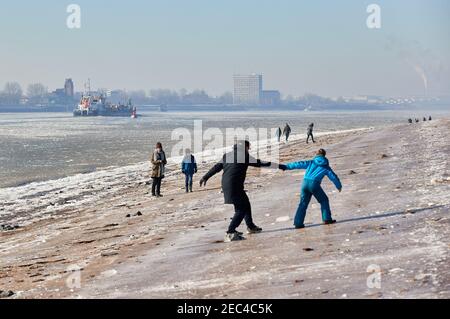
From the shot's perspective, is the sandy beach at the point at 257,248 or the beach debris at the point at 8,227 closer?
the sandy beach at the point at 257,248

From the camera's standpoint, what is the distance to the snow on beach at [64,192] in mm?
20578

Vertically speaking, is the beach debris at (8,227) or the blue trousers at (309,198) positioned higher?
Result: the blue trousers at (309,198)

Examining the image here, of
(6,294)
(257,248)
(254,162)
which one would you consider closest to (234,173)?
(254,162)

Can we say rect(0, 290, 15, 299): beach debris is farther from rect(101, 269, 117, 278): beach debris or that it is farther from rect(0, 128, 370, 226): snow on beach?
rect(0, 128, 370, 226): snow on beach

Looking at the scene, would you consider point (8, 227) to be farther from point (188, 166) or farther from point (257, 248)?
point (257, 248)

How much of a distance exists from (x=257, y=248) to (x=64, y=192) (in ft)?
54.9

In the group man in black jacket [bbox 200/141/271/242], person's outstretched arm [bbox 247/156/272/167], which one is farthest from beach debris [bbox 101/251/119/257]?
person's outstretched arm [bbox 247/156/272/167]

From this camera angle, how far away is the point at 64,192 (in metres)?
25.8

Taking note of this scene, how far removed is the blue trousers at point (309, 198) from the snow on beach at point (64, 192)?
937 centimetres

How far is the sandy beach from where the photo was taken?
8.10 m

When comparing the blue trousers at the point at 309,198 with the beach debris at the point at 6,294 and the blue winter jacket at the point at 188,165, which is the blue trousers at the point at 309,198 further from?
the blue winter jacket at the point at 188,165

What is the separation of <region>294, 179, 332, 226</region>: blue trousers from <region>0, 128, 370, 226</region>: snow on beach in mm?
9370

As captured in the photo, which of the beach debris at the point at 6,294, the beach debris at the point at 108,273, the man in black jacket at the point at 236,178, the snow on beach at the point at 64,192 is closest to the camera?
the beach debris at the point at 6,294

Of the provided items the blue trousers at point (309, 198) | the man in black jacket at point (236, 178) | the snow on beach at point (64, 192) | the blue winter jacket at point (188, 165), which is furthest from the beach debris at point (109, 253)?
the blue winter jacket at point (188, 165)
